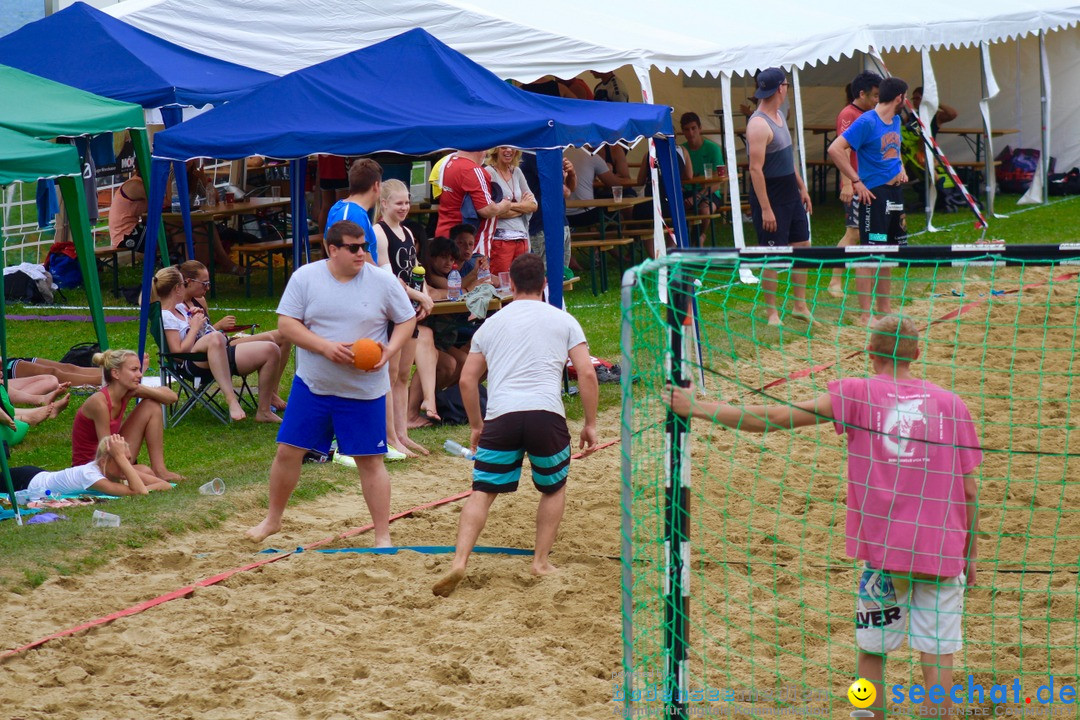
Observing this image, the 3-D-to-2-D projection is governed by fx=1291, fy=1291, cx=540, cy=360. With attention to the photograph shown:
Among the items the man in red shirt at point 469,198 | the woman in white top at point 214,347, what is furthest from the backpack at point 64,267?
the man in red shirt at point 469,198

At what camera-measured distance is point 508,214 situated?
952 cm

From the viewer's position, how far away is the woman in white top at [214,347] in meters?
8.88

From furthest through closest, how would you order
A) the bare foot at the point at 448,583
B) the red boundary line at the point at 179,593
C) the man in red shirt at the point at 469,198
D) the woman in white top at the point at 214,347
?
the man in red shirt at the point at 469,198 < the woman in white top at the point at 214,347 < the bare foot at the point at 448,583 < the red boundary line at the point at 179,593

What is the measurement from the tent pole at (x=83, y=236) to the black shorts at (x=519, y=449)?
4130mm

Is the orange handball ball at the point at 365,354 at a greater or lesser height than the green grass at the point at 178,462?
greater

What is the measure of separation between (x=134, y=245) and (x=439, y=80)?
5932 millimetres

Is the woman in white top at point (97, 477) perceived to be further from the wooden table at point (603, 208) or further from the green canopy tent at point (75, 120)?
the wooden table at point (603, 208)

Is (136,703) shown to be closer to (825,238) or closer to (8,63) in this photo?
(8,63)

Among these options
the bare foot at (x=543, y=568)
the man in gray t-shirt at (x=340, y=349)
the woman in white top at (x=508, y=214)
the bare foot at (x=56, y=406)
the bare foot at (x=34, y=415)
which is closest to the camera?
the bare foot at (x=543, y=568)

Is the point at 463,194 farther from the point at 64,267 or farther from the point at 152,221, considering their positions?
the point at 64,267

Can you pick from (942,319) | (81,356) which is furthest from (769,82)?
(81,356)

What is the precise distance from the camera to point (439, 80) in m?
9.51

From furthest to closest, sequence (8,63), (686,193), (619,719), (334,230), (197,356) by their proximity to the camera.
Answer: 1. (686,193)
2. (8,63)
3. (197,356)
4. (334,230)
5. (619,719)

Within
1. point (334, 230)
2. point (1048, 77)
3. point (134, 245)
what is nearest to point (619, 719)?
point (334, 230)
